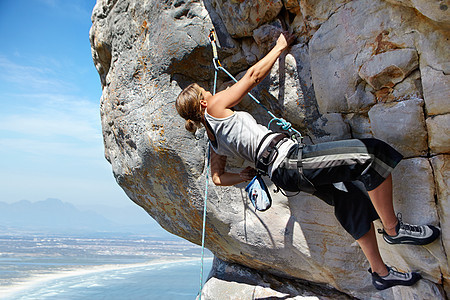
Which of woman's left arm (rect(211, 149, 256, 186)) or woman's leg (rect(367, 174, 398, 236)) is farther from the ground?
woman's left arm (rect(211, 149, 256, 186))

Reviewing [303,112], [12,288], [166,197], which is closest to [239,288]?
[166,197]

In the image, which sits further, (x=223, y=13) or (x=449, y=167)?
(x=223, y=13)

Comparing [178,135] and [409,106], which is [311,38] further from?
[178,135]

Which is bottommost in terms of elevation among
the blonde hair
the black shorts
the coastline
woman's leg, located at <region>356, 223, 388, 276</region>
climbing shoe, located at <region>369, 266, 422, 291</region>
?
the coastline

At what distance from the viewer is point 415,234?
259 cm

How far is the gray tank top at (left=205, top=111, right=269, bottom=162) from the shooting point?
110 inches

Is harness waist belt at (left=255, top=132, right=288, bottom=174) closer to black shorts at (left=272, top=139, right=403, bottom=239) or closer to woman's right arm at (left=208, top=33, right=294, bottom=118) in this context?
black shorts at (left=272, top=139, right=403, bottom=239)

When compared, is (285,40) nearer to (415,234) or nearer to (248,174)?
(248,174)

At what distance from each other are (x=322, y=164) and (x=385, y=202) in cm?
53

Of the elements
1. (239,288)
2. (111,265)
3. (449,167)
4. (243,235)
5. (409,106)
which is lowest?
(111,265)

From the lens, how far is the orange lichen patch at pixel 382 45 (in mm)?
2602

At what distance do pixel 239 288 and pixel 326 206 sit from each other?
182 cm

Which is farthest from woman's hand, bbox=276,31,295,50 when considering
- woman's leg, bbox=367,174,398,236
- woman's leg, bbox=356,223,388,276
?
woman's leg, bbox=356,223,388,276

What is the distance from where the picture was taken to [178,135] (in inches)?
162
